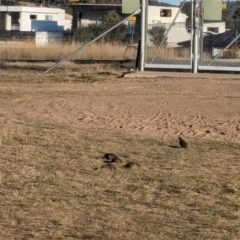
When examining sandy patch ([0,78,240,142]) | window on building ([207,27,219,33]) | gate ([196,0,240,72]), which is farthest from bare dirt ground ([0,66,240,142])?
window on building ([207,27,219,33])

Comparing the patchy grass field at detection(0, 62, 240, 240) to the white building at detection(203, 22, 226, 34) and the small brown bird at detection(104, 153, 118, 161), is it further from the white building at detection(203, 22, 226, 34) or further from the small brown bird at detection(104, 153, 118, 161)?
the white building at detection(203, 22, 226, 34)

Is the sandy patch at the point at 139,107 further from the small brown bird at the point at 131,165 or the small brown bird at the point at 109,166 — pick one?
the small brown bird at the point at 109,166

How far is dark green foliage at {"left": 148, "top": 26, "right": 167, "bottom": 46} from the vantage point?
29.3 metres

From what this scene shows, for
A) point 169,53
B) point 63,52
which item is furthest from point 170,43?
point 63,52

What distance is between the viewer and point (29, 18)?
252 ft

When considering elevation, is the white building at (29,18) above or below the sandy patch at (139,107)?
above

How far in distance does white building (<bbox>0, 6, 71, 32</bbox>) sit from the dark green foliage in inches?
1703

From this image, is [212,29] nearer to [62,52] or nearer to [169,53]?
[169,53]

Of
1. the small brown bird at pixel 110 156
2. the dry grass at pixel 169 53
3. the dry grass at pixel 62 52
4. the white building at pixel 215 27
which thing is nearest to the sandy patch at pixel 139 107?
the small brown bird at pixel 110 156

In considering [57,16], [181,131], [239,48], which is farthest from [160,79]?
[57,16]

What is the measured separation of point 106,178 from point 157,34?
20.1 meters

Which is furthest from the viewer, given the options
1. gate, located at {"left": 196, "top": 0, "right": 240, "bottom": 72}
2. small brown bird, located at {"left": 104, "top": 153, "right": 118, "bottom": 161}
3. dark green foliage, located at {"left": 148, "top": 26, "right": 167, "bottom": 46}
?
dark green foliage, located at {"left": 148, "top": 26, "right": 167, "bottom": 46}

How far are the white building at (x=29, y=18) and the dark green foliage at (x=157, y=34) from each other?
4327cm

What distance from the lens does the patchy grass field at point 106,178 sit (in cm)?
782
